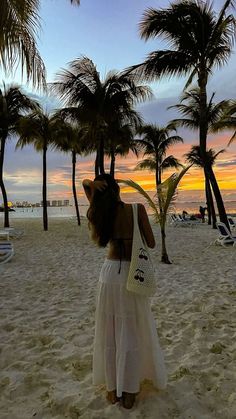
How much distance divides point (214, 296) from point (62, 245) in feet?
25.9

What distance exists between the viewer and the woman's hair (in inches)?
89.6

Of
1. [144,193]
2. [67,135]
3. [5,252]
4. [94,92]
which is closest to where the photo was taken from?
[144,193]

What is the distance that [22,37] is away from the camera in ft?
18.6

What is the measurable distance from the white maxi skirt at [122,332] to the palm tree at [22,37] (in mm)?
4411

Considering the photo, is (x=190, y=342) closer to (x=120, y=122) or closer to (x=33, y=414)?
(x=33, y=414)

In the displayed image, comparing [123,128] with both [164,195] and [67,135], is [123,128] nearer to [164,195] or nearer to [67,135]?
[67,135]

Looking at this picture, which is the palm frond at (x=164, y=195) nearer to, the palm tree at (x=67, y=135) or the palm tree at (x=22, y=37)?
the palm tree at (x=22, y=37)

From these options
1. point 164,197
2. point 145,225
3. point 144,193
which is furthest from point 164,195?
point 145,225

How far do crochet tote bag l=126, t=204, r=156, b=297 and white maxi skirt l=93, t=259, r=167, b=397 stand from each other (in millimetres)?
83

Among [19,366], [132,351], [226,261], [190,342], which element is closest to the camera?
[132,351]

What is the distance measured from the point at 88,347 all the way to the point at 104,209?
6.29 ft

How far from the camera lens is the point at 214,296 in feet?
17.3

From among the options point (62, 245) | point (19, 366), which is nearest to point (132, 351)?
point (19, 366)

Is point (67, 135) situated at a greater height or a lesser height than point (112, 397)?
greater
